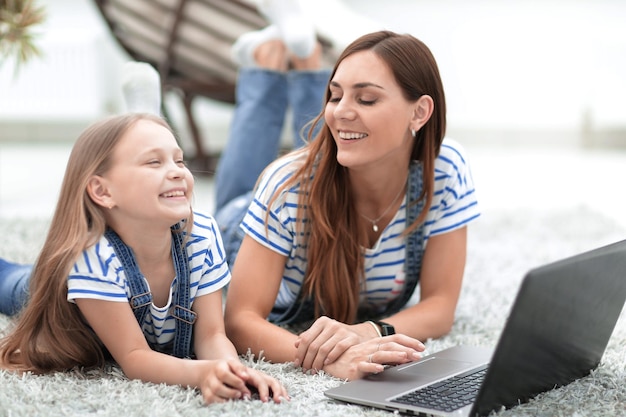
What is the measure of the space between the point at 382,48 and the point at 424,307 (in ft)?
1.39

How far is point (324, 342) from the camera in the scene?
1.15 m

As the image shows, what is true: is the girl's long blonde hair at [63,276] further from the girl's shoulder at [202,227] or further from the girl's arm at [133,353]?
the girl's shoulder at [202,227]

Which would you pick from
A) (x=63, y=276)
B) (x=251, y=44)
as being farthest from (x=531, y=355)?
(x=251, y=44)

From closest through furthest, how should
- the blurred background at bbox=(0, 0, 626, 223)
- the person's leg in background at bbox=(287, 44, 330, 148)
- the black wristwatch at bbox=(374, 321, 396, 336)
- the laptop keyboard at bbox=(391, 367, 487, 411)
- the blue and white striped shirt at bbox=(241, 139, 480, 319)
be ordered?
1. the laptop keyboard at bbox=(391, 367, 487, 411)
2. the black wristwatch at bbox=(374, 321, 396, 336)
3. the blue and white striped shirt at bbox=(241, 139, 480, 319)
4. the person's leg in background at bbox=(287, 44, 330, 148)
5. the blurred background at bbox=(0, 0, 626, 223)

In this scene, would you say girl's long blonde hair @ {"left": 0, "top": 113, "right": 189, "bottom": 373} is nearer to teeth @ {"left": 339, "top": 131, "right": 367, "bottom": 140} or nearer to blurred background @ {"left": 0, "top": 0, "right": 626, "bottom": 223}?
teeth @ {"left": 339, "top": 131, "right": 367, "bottom": 140}

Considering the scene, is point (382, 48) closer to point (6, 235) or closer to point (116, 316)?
point (116, 316)

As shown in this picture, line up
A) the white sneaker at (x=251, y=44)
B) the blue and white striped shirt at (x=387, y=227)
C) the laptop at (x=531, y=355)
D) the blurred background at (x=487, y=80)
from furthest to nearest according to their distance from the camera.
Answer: the blurred background at (x=487, y=80) → the white sneaker at (x=251, y=44) → the blue and white striped shirt at (x=387, y=227) → the laptop at (x=531, y=355)

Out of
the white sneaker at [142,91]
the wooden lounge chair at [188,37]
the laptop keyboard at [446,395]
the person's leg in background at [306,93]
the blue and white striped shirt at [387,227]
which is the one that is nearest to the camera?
the laptop keyboard at [446,395]

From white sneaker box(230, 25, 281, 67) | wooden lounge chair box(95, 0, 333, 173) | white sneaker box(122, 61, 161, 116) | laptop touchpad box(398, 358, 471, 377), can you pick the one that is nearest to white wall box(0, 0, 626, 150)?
wooden lounge chair box(95, 0, 333, 173)

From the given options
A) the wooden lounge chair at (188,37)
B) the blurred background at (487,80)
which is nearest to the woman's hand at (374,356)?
the wooden lounge chair at (188,37)

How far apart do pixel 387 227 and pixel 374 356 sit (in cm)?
34

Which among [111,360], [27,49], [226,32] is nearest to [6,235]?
[27,49]

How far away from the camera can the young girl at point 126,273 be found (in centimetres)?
109

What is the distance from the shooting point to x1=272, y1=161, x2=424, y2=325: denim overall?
139 cm
